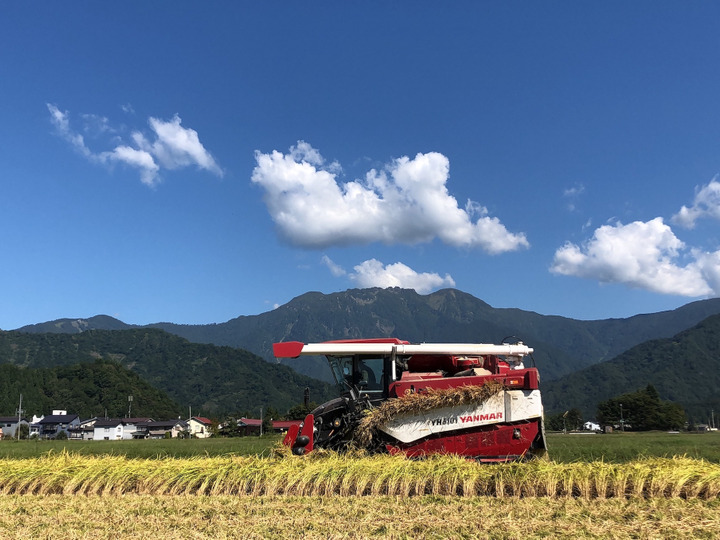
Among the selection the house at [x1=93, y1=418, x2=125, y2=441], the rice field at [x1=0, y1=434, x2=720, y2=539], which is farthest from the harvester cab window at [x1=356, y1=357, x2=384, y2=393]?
the house at [x1=93, y1=418, x2=125, y2=441]

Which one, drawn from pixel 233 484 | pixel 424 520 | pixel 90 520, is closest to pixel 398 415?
pixel 233 484

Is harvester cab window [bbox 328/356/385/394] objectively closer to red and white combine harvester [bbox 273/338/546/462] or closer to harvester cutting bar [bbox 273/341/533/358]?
red and white combine harvester [bbox 273/338/546/462]

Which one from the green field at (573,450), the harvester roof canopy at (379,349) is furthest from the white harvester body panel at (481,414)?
the harvester roof canopy at (379,349)

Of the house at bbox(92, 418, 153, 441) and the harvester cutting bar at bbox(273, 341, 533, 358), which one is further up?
the harvester cutting bar at bbox(273, 341, 533, 358)

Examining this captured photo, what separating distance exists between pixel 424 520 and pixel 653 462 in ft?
13.9

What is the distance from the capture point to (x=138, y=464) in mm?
8969

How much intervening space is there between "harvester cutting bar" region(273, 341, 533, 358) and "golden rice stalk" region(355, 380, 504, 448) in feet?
4.27

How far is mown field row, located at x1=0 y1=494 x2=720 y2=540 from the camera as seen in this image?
5395mm

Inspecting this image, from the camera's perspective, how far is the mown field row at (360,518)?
539 cm

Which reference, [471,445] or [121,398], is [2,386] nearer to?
[121,398]

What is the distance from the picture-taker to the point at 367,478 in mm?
7793

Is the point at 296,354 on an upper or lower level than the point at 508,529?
upper

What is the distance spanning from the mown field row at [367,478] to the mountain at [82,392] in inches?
5700

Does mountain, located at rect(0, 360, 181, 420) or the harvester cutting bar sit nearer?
the harvester cutting bar
